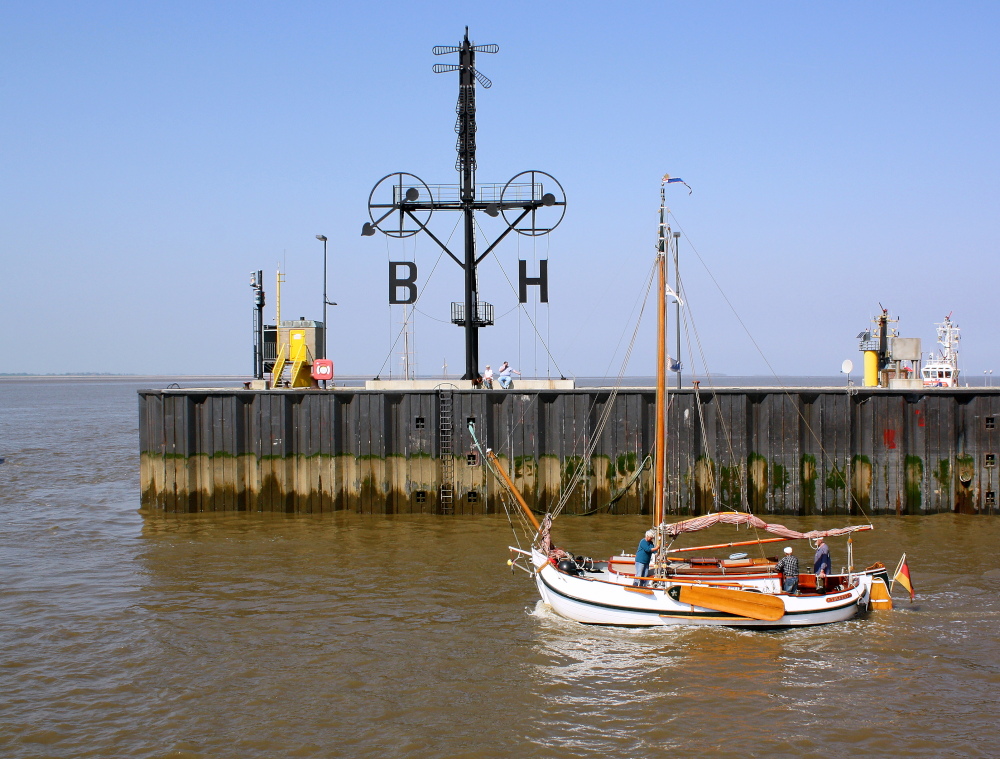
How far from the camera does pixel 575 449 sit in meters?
27.2

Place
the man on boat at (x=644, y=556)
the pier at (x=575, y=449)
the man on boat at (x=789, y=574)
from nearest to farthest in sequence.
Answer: the man on boat at (x=789, y=574)
the man on boat at (x=644, y=556)
the pier at (x=575, y=449)

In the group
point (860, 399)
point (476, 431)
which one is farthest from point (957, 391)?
point (476, 431)

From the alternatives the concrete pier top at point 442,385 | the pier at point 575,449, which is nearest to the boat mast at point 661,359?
the pier at point 575,449

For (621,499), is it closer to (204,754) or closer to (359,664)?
(359,664)

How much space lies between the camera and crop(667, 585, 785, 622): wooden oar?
17.2 meters

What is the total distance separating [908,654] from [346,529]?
643 inches

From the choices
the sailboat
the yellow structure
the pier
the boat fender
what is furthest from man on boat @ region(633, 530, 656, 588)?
the yellow structure

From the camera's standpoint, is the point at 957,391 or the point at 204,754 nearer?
the point at 204,754

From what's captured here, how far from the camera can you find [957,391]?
27141 mm

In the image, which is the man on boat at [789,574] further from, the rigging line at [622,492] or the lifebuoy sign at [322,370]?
the lifebuoy sign at [322,370]

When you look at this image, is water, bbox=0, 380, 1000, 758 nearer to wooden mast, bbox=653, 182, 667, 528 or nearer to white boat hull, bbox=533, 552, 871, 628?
white boat hull, bbox=533, 552, 871, 628

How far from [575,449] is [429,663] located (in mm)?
12894

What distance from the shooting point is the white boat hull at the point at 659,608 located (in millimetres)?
17438

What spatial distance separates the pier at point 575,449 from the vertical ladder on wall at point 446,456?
4 cm
